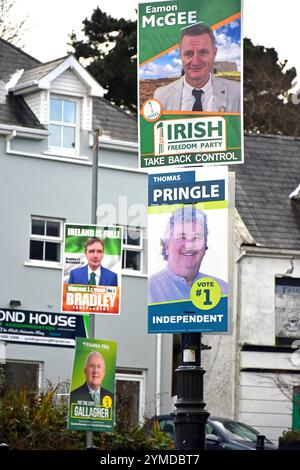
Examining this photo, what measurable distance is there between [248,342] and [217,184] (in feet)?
78.0

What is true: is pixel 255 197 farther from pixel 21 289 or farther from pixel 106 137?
pixel 21 289

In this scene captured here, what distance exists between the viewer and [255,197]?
3753 centimetres

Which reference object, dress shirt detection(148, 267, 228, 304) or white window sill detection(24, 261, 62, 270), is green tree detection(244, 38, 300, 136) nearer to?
white window sill detection(24, 261, 62, 270)

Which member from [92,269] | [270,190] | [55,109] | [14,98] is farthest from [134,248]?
[92,269]

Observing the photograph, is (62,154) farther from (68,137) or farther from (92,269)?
(92,269)

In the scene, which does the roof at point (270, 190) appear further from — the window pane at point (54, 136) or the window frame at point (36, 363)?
the window frame at point (36, 363)

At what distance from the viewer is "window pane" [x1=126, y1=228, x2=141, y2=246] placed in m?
33.2

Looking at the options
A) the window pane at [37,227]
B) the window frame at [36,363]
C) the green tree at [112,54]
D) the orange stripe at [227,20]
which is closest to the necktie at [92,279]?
the orange stripe at [227,20]

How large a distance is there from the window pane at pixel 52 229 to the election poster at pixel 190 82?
68.3ft

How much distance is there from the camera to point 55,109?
33219 mm

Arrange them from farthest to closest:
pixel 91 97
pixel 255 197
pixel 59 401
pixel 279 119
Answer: pixel 279 119 < pixel 255 197 < pixel 91 97 < pixel 59 401

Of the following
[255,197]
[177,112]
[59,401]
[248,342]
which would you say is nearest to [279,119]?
[255,197]

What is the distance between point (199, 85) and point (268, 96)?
42.8 meters
